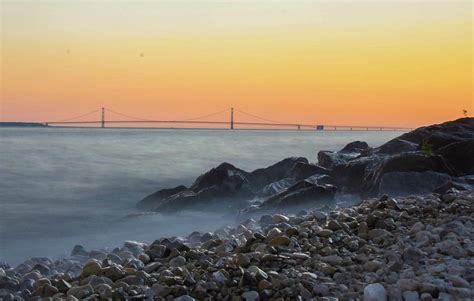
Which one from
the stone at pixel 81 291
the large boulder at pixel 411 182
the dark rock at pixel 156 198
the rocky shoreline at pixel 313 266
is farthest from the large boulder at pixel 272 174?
the stone at pixel 81 291

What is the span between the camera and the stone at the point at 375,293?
3500 mm

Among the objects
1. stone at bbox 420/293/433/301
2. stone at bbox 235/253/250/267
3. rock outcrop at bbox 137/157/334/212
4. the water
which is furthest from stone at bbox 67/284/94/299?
rock outcrop at bbox 137/157/334/212

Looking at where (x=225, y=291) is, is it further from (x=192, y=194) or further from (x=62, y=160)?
(x=62, y=160)

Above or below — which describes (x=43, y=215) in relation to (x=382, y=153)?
below

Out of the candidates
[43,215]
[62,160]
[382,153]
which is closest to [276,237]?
[382,153]

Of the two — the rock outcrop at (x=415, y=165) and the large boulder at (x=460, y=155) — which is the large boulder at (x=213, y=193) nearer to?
the rock outcrop at (x=415, y=165)

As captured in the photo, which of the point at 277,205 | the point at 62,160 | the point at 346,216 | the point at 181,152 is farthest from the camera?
the point at 181,152

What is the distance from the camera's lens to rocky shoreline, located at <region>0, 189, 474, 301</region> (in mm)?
3695

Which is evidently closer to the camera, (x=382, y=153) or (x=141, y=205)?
(x=382, y=153)

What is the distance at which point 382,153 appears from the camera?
10.6 meters

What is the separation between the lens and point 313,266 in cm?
410

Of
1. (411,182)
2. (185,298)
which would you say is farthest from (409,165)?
(185,298)

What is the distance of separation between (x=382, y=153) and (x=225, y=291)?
7.16 metres

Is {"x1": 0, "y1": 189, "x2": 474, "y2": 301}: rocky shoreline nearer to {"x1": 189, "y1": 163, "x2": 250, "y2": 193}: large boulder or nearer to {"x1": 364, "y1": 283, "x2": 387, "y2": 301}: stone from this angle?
{"x1": 364, "y1": 283, "x2": 387, "y2": 301}: stone
